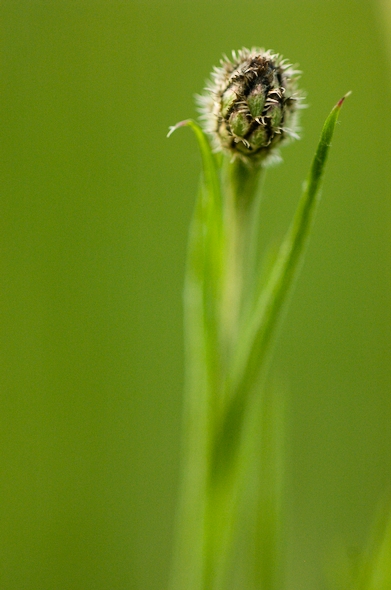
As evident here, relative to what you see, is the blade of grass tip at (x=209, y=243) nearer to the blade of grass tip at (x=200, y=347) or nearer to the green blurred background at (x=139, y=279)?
the blade of grass tip at (x=200, y=347)

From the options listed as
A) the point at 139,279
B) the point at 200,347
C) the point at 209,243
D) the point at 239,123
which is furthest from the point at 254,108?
the point at 139,279

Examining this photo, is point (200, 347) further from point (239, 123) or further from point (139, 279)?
point (139, 279)

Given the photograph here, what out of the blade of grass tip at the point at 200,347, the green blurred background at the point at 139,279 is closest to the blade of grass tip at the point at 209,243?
Answer: the blade of grass tip at the point at 200,347

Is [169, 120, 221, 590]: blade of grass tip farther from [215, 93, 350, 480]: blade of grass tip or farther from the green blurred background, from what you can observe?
the green blurred background

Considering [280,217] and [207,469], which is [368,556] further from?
[280,217]

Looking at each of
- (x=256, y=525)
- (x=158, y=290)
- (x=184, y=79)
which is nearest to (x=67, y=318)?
(x=158, y=290)

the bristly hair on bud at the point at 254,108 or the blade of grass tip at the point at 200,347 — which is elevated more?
the bristly hair on bud at the point at 254,108

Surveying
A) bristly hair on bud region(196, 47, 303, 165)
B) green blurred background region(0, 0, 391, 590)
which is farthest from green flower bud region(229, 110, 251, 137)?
green blurred background region(0, 0, 391, 590)
